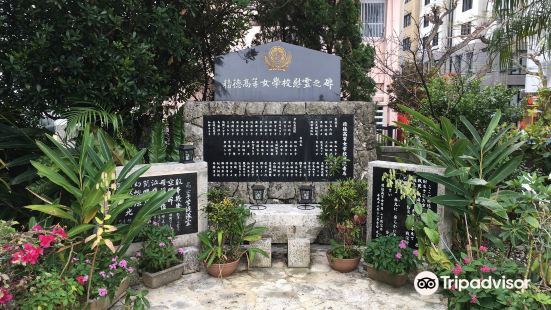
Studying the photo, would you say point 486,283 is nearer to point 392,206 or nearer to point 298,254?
point 392,206

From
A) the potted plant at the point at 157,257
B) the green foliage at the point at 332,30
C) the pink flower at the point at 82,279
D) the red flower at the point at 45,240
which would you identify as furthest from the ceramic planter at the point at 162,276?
the green foliage at the point at 332,30

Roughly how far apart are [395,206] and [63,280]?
3537 millimetres

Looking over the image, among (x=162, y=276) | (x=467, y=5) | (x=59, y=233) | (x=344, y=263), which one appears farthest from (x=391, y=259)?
(x=467, y=5)

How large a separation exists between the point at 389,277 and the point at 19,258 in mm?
3525

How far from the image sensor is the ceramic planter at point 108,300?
371 centimetres

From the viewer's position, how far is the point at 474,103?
721cm

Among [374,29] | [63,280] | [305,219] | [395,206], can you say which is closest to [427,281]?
[395,206]

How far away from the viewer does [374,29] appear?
18234 millimetres

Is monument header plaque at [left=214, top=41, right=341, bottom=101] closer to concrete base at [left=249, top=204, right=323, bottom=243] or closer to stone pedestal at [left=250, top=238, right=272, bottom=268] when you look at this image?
concrete base at [left=249, top=204, right=323, bottom=243]

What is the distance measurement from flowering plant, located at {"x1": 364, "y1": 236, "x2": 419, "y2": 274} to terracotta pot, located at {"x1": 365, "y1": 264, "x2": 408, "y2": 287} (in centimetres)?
11

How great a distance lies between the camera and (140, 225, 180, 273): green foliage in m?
4.49

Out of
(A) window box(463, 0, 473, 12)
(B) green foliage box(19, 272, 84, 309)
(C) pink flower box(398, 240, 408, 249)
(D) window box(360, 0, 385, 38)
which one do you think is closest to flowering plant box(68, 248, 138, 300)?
(B) green foliage box(19, 272, 84, 309)

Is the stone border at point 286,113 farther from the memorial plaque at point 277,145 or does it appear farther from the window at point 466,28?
the window at point 466,28

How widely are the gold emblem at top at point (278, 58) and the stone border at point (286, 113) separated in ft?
1.89
